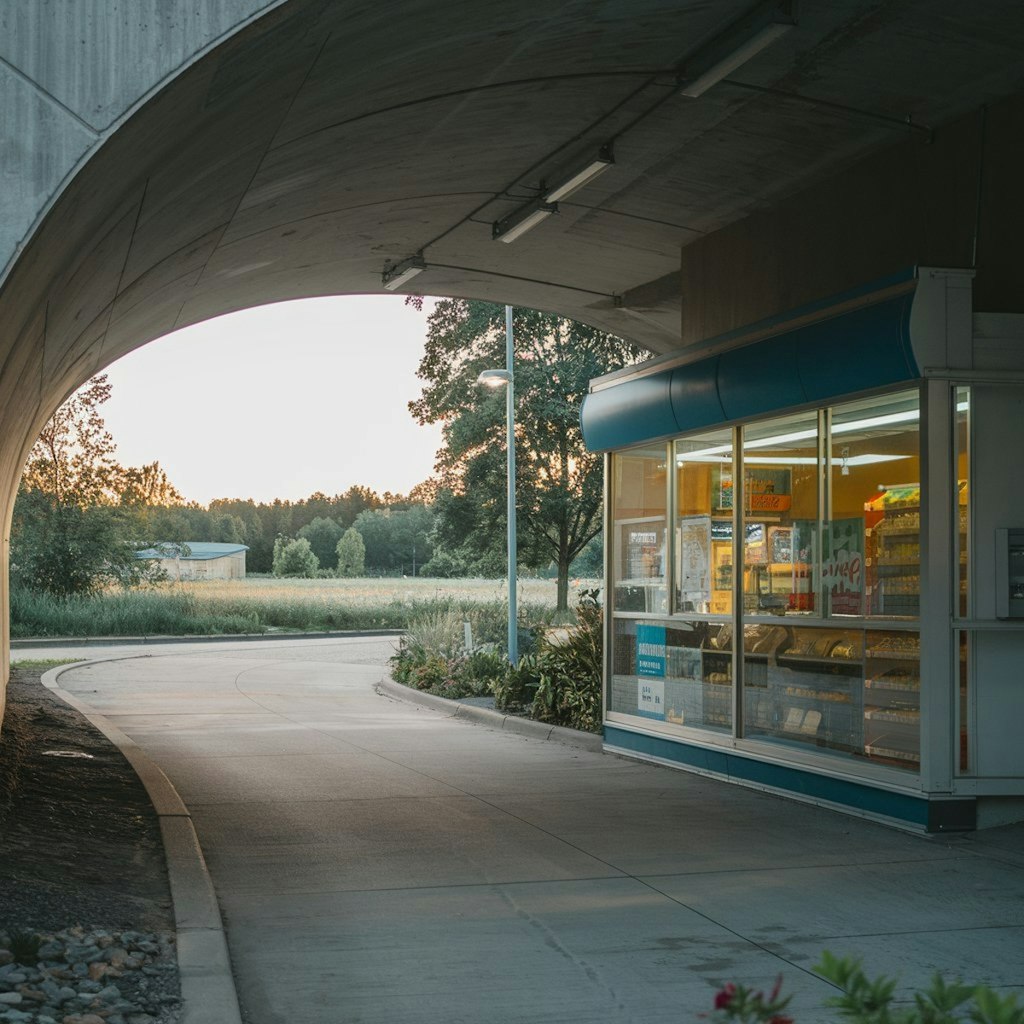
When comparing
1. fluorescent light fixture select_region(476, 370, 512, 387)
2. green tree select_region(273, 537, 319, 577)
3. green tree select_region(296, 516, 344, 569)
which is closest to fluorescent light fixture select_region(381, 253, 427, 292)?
fluorescent light fixture select_region(476, 370, 512, 387)

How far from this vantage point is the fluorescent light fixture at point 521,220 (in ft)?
42.6

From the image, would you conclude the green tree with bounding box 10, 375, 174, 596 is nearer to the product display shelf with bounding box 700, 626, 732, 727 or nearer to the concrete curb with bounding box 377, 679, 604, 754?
the concrete curb with bounding box 377, 679, 604, 754

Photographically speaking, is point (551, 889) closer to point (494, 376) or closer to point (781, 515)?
point (781, 515)

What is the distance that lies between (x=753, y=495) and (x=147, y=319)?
275 inches

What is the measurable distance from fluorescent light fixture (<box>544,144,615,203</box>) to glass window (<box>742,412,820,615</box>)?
2.63 meters

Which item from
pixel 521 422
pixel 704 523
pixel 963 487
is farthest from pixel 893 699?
pixel 521 422

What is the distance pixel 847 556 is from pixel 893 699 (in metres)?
1.26

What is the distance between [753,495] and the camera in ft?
39.5

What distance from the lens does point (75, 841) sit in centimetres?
861

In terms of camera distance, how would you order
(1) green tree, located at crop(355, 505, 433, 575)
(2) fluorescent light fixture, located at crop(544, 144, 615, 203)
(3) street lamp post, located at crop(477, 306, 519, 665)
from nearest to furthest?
(2) fluorescent light fixture, located at crop(544, 144, 615, 203), (3) street lamp post, located at crop(477, 306, 519, 665), (1) green tree, located at crop(355, 505, 433, 575)

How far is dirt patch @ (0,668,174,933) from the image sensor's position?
21.8ft

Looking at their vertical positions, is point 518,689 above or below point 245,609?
below

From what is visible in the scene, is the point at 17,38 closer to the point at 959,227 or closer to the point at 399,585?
Answer: the point at 959,227

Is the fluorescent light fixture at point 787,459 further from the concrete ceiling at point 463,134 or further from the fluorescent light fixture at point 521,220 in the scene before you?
the fluorescent light fixture at point 521,220
